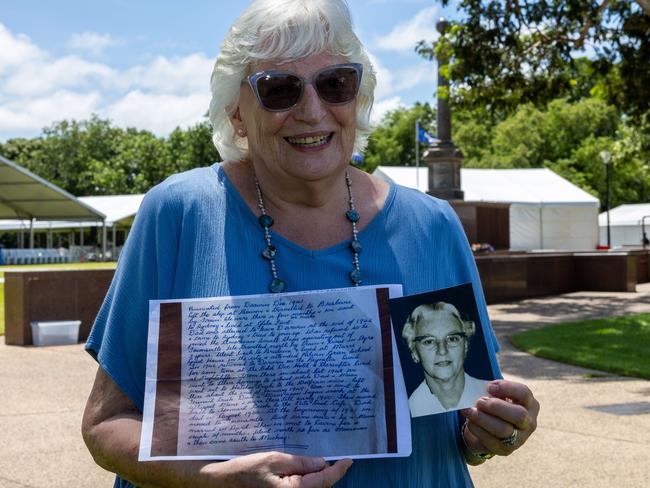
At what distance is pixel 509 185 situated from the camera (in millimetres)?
→ 36969

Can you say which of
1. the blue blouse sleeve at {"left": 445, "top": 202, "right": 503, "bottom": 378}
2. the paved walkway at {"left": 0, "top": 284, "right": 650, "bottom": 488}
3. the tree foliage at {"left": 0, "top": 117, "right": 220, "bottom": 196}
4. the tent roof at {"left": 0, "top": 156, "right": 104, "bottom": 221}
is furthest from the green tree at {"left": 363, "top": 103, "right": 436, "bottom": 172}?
the blue blouse sleeve at {"left": 445, "top": 202, "right": 503, "bottom": 378}

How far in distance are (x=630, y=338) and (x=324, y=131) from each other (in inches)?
419

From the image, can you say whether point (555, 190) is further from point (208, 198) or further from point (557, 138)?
point (208, 198)

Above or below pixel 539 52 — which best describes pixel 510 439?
below

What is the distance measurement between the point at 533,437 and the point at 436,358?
4824 millimetres

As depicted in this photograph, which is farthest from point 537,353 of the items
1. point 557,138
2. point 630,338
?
point 557,138

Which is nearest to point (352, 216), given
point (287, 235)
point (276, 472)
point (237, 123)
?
point (287, 235)

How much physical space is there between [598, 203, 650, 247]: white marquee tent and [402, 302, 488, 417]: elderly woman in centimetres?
4978

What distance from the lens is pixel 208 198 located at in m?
1.87

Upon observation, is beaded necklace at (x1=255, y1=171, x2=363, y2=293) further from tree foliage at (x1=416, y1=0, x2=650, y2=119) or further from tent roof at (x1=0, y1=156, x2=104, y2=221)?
tent roof at (x1=0, y1=156, x2=104, y2=221)

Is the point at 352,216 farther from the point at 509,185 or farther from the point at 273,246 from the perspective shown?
the point at 509,185

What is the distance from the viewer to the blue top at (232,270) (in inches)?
68.6

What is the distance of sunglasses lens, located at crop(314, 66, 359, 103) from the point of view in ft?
5.99

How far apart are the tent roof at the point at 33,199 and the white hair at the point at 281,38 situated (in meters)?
40.4
